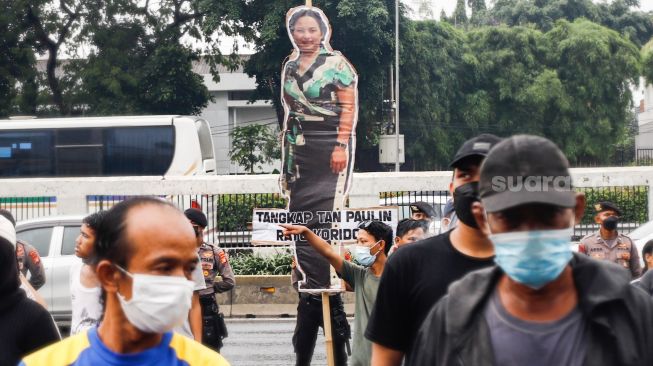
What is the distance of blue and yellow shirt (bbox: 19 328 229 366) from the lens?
2.78 m

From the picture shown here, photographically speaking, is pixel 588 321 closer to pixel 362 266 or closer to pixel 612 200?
pixel 362 266

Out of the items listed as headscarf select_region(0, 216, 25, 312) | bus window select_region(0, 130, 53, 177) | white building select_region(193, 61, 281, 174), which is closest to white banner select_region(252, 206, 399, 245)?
headscarf select_region(0, 216, 25, 312)

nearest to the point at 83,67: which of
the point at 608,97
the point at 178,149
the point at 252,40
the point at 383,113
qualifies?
the point at 252,40

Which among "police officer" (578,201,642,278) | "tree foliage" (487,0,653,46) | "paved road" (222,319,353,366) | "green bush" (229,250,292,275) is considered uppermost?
"tree foliage" (487,0,653,46)

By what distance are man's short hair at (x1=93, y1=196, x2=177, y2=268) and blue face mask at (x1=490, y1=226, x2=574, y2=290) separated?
892mm

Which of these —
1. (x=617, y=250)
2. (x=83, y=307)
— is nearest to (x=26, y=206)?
(x=617, y=250)

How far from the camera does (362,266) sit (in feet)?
23.7

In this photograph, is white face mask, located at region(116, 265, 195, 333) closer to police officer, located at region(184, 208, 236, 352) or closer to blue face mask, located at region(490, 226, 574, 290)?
blue face mask, located at region(490, 226, 574, 290)

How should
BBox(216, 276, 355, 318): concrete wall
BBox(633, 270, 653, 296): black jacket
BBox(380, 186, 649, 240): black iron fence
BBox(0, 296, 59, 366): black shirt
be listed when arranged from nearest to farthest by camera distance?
BBox(0, 296, 59, 366): black shirt < BBox(633, 270, 653, 296): black jacket < BBox(216, 276, 355, 318): concrete wall < BBox(380, 186, 649, 240): black iron fence

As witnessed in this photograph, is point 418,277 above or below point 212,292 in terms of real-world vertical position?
above

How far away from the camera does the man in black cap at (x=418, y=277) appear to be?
3898 millimetres

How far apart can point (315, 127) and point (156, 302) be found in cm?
646

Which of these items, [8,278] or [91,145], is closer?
[8,278]

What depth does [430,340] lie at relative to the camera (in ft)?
9.23
